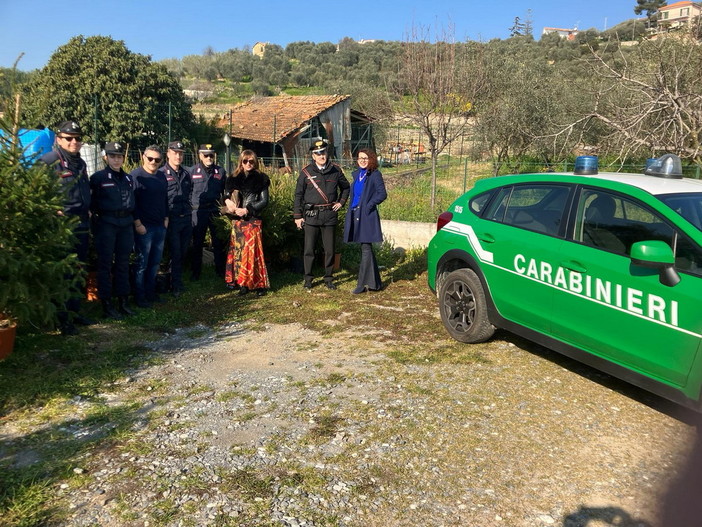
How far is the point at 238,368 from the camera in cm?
488

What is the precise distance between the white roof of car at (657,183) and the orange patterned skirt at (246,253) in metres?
4.14

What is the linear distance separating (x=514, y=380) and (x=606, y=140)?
5136 mm

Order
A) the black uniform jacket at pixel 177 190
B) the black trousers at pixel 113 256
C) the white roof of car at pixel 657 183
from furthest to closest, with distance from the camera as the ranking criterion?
the black uniform jacket at pixel 177 190 < the black trousers at pixel 113 256 < the white roof of car at pixel 657 183

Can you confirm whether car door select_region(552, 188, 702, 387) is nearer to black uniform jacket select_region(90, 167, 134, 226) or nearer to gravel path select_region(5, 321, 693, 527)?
gravel path select_region(5, 321, 693, 527)

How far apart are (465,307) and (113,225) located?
3735 mm

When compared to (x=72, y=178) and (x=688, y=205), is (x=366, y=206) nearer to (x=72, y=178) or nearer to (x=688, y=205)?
(x=72, y=178)

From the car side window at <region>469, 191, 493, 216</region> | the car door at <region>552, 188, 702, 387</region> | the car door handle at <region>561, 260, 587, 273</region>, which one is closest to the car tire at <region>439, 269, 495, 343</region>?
the car side window at <region>469, 191, 493, 216</region>

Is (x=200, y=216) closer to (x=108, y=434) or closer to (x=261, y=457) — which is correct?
(x=108, y=434)

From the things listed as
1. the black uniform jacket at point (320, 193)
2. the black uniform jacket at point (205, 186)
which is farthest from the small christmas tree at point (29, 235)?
the black uniform jacket at point (320, 193)

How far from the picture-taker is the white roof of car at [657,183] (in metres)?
3.95

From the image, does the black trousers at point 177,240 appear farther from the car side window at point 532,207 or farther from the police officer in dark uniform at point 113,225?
the car side window at point 532,207

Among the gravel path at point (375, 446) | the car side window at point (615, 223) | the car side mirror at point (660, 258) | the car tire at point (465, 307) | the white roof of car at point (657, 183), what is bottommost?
the gravel path at point (375, 446)

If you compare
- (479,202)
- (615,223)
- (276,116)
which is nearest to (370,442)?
(615,223)

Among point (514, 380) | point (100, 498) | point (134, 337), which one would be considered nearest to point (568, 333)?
point (514, 380)
